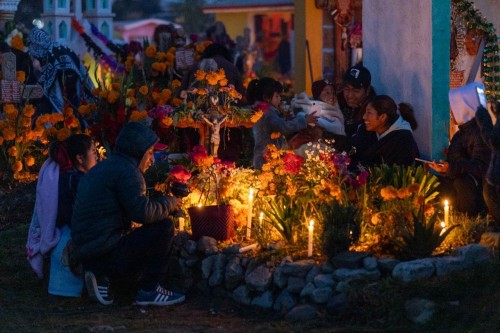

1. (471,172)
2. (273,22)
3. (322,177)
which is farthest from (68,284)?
(273,22)

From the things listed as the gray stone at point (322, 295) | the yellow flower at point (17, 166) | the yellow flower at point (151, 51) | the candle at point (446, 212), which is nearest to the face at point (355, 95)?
the candle at point (446, 212)

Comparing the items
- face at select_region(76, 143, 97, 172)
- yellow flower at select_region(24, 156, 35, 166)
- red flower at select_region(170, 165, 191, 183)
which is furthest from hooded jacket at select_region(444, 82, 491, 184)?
yellow flower at select_region(24, 156, 35, 166)

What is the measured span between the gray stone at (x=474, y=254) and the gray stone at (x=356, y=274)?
0.63 metres

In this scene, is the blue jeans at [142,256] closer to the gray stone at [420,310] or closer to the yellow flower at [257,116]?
the yellow flower at [257,116]

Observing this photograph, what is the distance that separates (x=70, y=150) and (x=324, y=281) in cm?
238

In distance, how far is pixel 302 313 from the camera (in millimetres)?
7832

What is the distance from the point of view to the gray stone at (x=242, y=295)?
27.6ft

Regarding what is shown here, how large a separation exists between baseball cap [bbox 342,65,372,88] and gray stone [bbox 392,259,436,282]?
127 inches

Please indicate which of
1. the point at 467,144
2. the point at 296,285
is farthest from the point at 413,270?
the point at 467,144

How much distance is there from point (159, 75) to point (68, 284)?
714cm

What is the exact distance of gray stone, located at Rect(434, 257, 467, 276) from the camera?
7781mm

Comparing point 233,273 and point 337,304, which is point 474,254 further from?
point 233,273

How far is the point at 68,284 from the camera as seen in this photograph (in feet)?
29.0

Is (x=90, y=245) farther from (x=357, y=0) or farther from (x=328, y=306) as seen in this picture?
(x=357, y=0)
